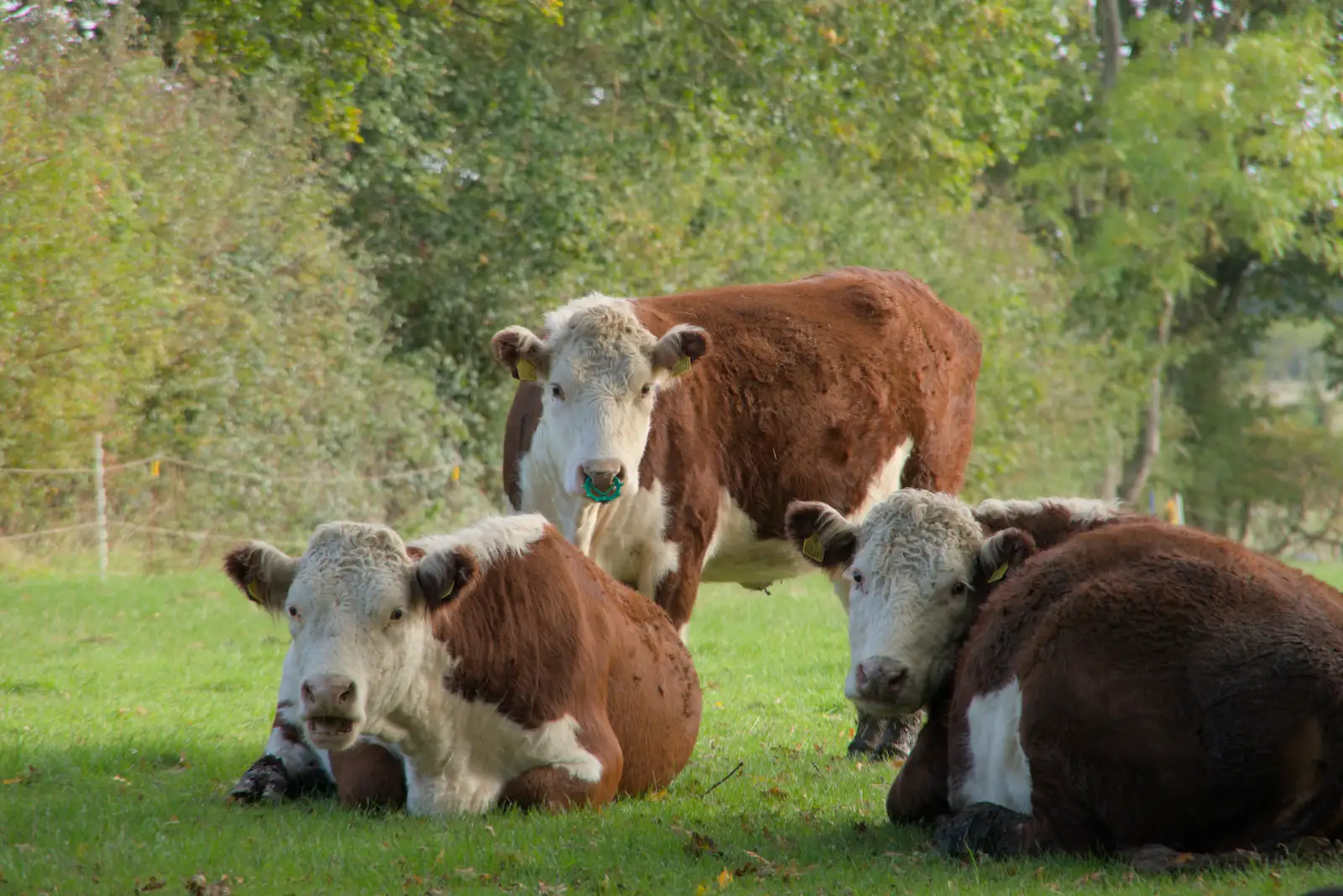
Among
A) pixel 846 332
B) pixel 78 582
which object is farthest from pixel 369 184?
pixel 846 332

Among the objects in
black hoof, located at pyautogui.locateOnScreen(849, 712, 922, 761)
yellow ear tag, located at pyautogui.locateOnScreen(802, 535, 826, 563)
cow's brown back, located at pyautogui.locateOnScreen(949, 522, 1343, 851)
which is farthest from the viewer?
black hoof, located at pyautogui.locateOnScreen(849, 712, 922, 761)

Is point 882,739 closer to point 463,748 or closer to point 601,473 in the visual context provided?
point 601,473

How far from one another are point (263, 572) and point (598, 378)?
8.30ft

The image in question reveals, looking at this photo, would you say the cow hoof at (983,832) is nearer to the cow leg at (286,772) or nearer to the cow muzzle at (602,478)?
the cow leg at (286,772)

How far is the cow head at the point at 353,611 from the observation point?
6211 millimetres

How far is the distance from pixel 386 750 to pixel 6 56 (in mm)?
13760

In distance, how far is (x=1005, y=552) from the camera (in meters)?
6.49

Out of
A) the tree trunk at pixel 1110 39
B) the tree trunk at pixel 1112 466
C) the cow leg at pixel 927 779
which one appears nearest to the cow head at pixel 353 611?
the cow leg at pixel 927 779

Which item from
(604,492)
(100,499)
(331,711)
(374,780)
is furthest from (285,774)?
(100,499)

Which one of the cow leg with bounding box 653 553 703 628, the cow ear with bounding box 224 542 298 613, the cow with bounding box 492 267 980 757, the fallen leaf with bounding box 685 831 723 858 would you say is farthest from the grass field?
the cow with bounding box 492 267 980 757

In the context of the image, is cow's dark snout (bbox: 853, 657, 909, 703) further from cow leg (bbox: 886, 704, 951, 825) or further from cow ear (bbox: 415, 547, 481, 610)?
cow ear (bbox: 415, 547, 481, 610)

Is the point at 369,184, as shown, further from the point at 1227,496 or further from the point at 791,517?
the point at 1227,496

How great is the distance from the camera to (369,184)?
996 inches

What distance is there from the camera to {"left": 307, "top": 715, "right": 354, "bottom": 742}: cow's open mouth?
6199 mm
